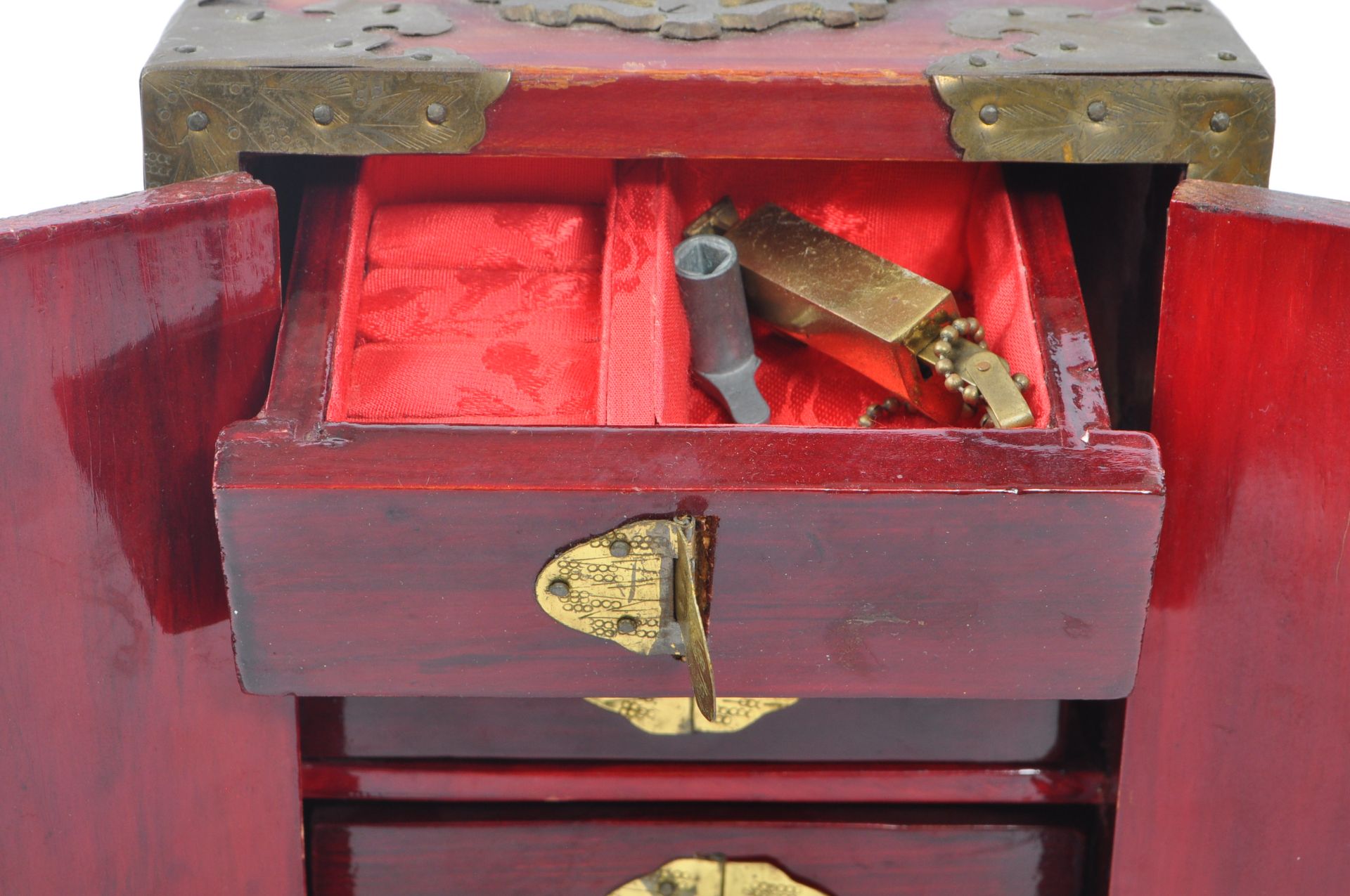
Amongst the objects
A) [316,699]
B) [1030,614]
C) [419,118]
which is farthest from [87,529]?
[1030,614]

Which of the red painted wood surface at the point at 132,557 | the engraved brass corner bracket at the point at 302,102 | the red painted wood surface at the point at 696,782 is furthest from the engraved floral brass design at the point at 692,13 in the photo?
the red painted wood surface at the point at 696,782

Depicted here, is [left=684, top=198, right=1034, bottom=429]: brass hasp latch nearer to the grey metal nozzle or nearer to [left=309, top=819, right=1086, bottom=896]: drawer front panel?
the grey metal nozzle

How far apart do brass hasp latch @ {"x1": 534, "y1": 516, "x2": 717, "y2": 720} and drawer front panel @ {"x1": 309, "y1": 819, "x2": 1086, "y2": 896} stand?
0.75 ft

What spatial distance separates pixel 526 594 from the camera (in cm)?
106

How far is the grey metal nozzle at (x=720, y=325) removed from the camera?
118 cm

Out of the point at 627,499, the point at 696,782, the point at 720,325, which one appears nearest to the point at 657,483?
the point at 627,499

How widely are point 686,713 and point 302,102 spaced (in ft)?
1.56

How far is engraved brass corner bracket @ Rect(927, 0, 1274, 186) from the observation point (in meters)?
1.14

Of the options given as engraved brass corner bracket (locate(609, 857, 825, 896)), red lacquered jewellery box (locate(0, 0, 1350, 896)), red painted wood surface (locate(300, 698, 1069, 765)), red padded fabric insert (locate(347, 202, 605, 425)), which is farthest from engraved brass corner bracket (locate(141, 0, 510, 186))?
engraved brass corner bracket (locate(609, 857, 825, 896))

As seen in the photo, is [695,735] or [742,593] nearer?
[742,593]

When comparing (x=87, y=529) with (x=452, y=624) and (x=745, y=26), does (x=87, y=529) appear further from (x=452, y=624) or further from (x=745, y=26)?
(x=745, y=26)

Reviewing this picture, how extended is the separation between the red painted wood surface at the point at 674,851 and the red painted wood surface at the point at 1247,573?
80mm

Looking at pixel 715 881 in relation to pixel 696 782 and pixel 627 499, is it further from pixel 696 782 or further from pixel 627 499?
pixel 627 499

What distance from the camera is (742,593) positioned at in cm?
106
